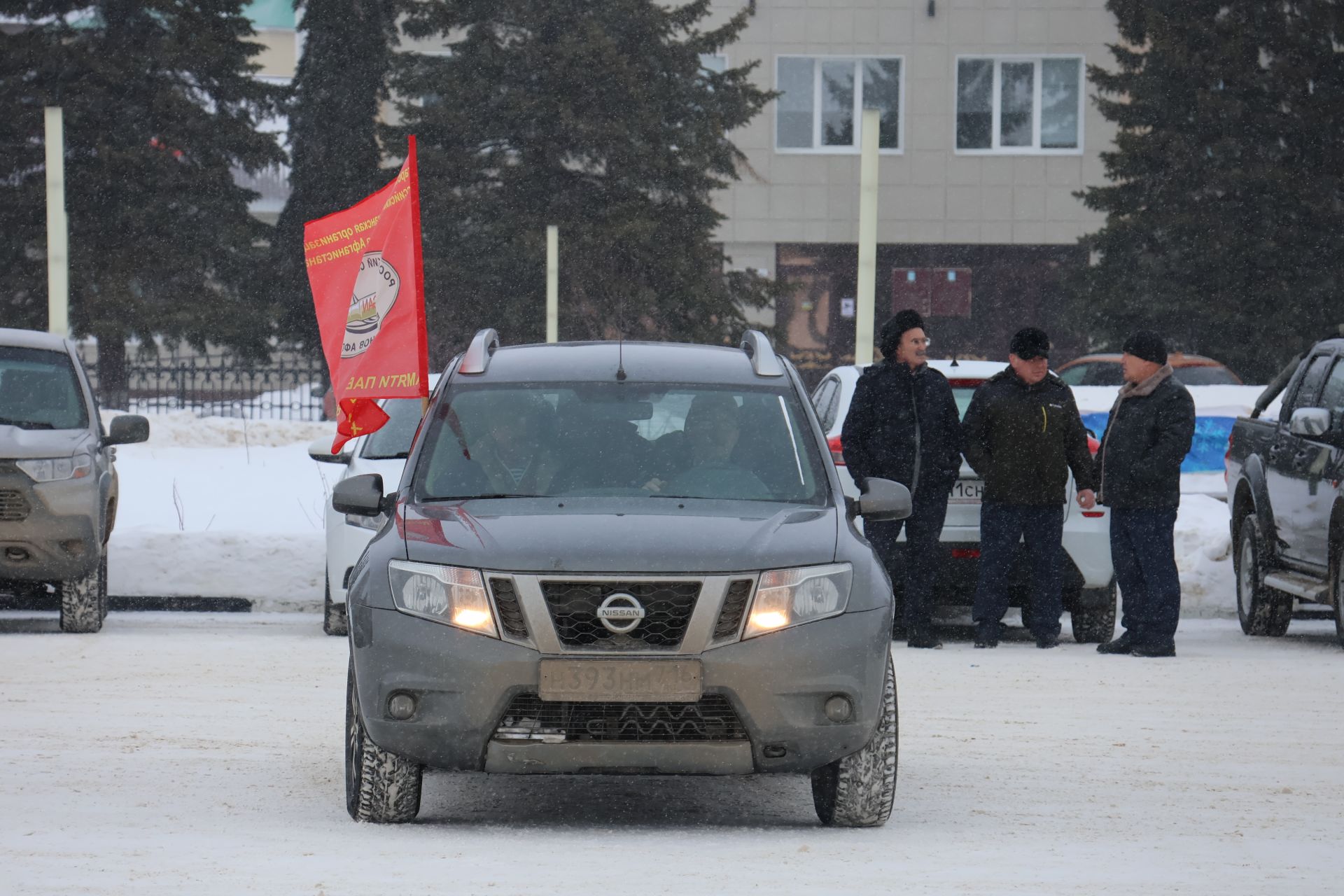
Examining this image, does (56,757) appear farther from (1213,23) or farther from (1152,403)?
(1213,23)

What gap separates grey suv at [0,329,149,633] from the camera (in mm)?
11711

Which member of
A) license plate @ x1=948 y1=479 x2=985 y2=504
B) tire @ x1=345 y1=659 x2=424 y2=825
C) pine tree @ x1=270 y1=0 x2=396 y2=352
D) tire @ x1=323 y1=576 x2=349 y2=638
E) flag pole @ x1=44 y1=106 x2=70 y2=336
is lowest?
tire @ x1=323 y1=576 x2=349 y2=638

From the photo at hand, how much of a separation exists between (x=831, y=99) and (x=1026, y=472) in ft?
94.8

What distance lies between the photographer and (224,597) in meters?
14.1

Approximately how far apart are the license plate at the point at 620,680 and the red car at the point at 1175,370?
2344 cm

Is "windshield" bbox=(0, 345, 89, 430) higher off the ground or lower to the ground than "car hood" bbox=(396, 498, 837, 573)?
higher

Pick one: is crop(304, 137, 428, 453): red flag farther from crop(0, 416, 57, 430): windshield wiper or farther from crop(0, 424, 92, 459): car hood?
crop(0, 416, 57, 430): windshield wiper

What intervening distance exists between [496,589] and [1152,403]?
6.18 metres

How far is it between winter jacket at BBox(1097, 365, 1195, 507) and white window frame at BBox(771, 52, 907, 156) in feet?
92.2

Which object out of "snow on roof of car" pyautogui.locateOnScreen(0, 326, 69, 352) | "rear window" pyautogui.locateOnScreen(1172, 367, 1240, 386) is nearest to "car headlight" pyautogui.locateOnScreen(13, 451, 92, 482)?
"snow on roof of car" pyautogui.locateOnScreen(0, 326, 69, 352)

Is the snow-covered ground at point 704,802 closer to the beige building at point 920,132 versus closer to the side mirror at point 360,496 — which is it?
the side mirror at point 360,496

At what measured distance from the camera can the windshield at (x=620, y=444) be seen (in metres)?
6.88

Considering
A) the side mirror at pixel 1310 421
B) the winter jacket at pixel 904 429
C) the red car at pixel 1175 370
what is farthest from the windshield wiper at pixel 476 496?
the red car at pixel 1175 370

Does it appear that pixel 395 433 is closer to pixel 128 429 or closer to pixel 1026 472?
pixel 128 429
